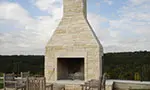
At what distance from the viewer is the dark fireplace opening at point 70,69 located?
36.4 feet

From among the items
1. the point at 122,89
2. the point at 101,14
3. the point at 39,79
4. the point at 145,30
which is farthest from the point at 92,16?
the point at 39,79

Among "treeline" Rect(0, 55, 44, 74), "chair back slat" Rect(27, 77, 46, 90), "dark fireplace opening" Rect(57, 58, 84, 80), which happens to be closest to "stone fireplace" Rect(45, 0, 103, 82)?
"dark fireplace opening" Rect(57, 58, 84, 80)

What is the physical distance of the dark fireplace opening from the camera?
11094 mm

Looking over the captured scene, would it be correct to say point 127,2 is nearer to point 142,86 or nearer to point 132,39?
point 132,39

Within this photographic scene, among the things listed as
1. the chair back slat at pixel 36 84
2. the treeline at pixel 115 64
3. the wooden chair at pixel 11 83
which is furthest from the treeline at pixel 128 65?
the chair back slat at pixel 36 84

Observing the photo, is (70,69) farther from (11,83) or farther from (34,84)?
(34,84)

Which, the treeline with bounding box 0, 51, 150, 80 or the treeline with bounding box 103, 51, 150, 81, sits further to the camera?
the treeline with bounding box 0, 51, 150, 80

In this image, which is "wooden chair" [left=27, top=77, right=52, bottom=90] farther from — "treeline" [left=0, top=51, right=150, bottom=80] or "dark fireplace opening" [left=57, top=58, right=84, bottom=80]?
"treeline" [left=0, top=51, right=150, bottom=80]

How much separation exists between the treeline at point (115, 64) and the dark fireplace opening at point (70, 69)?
2.00 m

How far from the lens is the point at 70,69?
1174 cm

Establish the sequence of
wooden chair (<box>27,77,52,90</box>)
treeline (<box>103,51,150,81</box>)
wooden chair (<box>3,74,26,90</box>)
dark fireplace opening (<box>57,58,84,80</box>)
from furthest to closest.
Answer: treeline (<box>103,51,150,81</box>), dark fireplace opening (<box>57,58,84,80</box>), wooden chair (<box>3,74,26,90</box>), wooden chair (<box>27,77,52,90</box>)

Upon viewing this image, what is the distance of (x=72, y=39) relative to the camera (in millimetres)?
10625

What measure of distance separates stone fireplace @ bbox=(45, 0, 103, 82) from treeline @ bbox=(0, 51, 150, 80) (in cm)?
276

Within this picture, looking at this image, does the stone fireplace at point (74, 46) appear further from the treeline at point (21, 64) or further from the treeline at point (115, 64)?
the treeline at point (21, 64)
